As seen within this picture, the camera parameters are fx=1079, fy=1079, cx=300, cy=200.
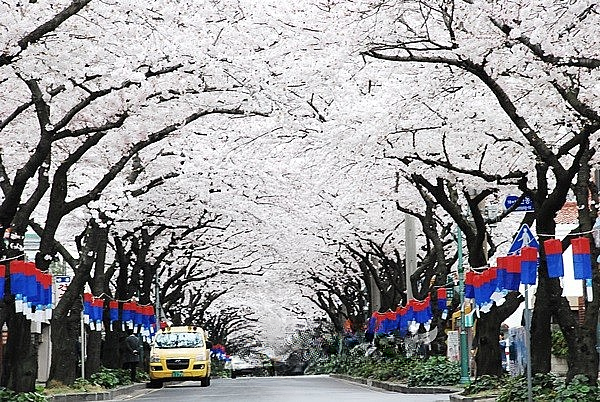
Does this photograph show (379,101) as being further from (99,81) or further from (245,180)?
(245,180)

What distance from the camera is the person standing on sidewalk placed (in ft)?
119

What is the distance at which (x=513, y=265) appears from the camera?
1769 centimetres

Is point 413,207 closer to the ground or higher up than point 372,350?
higher up

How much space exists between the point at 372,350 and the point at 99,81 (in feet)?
93.0

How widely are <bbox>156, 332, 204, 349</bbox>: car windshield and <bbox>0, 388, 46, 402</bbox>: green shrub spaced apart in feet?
51.7

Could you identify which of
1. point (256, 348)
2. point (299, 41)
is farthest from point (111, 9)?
point (256, 348)

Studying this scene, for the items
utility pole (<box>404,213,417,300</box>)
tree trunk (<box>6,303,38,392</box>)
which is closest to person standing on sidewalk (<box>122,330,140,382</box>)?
utility pole (<box>404,213,417,300</box>)

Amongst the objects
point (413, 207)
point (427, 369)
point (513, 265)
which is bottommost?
point (427, 369)

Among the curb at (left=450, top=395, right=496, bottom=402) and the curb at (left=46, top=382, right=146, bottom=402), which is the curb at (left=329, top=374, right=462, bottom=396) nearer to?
the curb at (left=450, top=395, right=496, bottom=402)

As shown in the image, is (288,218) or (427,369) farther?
(288,218)

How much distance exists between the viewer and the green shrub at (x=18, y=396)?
18.5m

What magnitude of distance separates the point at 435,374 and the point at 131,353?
1277 centimetres

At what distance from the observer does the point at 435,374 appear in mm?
28609

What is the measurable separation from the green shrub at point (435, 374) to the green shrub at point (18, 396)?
12.2m
